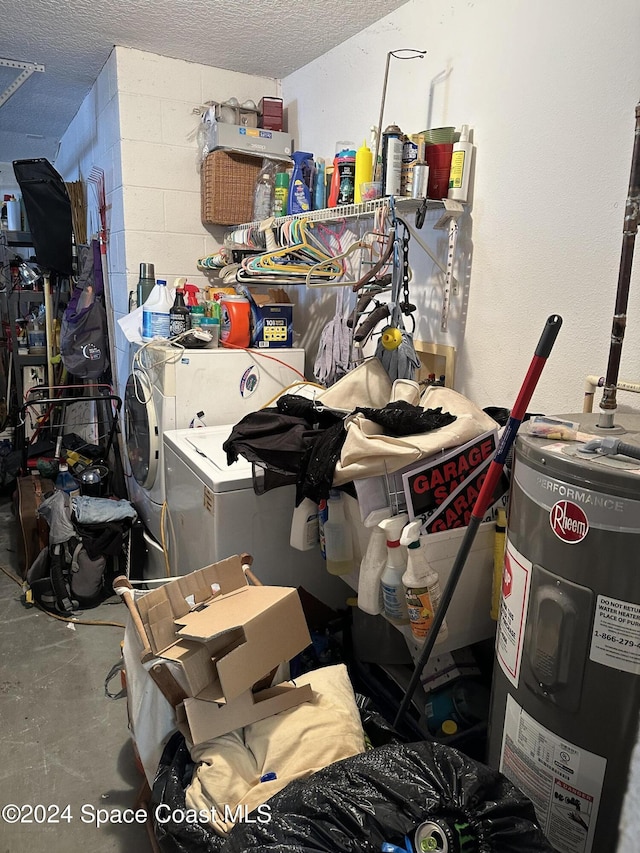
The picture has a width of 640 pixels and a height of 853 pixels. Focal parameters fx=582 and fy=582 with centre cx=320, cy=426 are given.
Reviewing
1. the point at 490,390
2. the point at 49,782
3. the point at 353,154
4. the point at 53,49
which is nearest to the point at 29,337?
the point at 53,49

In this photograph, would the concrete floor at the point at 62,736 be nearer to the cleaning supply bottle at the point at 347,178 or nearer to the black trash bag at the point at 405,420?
the black trash bag at the point at 405,420

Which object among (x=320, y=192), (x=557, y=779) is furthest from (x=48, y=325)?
(x=557, y=779)

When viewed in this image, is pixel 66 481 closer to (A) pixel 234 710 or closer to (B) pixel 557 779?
(A) pixel 234 710

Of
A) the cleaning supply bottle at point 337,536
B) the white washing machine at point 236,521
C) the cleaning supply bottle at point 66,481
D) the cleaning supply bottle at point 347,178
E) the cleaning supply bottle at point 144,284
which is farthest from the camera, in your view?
the cleaning supply bottle at point 66,481

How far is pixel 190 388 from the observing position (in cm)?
260

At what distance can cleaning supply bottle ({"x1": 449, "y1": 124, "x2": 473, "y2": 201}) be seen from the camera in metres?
2.03

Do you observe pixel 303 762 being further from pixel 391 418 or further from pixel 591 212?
pixel 591 212

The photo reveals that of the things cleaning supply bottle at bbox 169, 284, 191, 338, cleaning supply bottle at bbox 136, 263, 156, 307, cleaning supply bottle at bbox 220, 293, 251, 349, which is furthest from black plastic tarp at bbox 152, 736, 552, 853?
cleaning supply bottle at bbox 136, 263, 156, 307

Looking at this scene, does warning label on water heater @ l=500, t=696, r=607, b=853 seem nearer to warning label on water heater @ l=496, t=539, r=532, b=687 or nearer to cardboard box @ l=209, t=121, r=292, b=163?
warning label on water heater @ l=496, t=539, r=532, b=687

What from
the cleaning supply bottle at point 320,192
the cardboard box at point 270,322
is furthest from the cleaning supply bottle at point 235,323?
the cleaning supply bottle at point 320,192

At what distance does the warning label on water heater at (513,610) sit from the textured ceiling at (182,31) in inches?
91.8

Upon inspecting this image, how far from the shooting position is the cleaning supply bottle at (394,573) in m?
1.47

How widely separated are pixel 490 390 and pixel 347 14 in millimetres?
1776

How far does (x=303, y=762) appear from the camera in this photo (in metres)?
1.38
